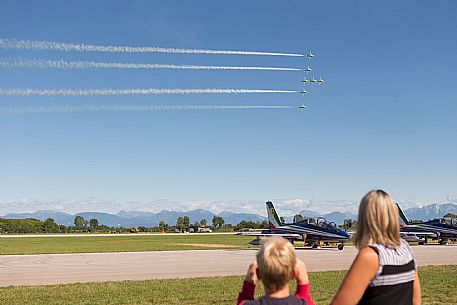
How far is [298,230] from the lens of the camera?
40812mm

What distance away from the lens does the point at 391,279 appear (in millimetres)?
3357

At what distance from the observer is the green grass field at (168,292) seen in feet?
40.9

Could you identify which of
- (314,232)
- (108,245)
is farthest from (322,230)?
(108,245)

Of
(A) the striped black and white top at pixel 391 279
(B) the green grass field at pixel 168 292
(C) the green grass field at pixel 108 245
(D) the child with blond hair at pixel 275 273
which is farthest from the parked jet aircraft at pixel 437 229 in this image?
(D) the child with blond hair at pixel 275 273

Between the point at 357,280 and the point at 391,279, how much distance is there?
302 mm

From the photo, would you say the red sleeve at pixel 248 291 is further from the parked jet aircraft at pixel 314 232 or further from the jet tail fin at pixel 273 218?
the jet tail fin at pixel 273 218

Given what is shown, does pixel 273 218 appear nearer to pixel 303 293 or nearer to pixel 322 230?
pixel 322 230

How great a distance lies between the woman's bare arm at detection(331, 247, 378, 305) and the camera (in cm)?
321

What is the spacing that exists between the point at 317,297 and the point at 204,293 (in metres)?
2.89

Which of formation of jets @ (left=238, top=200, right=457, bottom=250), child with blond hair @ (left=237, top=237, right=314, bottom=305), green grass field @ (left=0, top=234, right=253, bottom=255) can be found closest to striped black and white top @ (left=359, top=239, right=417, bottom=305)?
child with blond hair @ (left=237, top=237, right=314, bottom=305)

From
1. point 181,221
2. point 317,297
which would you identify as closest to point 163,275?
point 317,297

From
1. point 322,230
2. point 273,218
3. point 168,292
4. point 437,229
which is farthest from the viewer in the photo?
point 437,229

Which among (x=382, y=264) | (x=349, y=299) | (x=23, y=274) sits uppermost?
(x=382, y=264)

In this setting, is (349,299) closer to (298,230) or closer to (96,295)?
(96,295)
